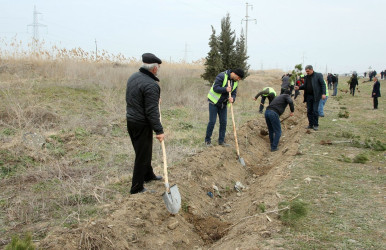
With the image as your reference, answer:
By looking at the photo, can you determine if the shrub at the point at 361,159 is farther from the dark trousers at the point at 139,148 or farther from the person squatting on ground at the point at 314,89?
the dark trousers at the point at 139,148

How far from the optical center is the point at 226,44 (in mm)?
19453

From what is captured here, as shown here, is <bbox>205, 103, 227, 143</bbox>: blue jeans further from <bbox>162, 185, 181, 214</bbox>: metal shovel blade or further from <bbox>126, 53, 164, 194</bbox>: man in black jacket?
<bbox>162, 185, 181, 214</bbox>: metal shovel blade

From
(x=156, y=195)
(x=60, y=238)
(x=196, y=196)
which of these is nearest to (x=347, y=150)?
(x=196, y=196)

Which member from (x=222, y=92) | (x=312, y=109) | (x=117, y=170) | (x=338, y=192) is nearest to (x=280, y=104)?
(x=312, y=109)

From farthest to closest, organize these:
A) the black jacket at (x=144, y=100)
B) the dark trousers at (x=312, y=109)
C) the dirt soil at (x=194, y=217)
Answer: the dark trousers at (x=312, y=109)
the black jacket at (x=144, y=100)
the dirt soil at (x=194, y=217)

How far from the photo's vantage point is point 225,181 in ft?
20.5

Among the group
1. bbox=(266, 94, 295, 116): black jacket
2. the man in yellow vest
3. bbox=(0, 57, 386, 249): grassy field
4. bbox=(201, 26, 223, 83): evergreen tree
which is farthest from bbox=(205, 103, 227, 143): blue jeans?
bbox=(201, 26, 223, 83): evergreen tree

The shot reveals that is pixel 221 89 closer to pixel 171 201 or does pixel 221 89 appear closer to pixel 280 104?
pixel 280 104

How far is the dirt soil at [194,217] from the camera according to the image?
3.25m

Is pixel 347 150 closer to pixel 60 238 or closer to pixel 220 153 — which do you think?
pixel 220 153

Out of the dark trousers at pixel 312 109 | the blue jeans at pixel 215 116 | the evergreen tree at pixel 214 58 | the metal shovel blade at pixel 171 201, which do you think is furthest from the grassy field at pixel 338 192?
the evergreen tree at pixel 214 58

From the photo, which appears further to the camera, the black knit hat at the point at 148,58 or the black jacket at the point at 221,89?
the black jacket at the point at 221,89

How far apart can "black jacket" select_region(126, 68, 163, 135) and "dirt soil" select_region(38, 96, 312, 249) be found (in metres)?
1.06

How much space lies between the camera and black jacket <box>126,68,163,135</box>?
4125mm
